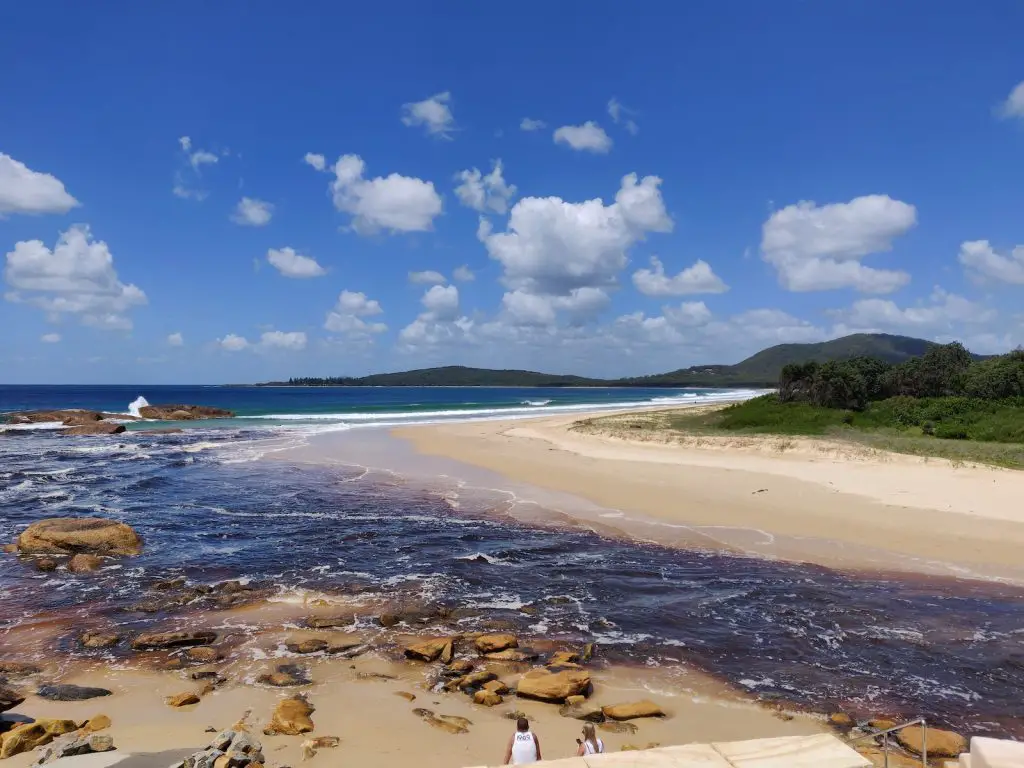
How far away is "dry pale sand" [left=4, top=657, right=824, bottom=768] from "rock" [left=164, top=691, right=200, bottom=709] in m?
0.11

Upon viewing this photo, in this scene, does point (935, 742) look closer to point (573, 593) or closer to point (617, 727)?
point (617, 727)

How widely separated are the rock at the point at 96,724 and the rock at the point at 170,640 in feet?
7.80

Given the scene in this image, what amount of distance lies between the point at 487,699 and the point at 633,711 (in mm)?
1975

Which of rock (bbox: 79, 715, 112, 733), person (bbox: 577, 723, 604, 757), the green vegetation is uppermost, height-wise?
the green vegetation

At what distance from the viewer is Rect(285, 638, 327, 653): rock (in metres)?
10.1

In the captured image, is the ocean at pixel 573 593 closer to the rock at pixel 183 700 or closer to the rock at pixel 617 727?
the rock at pixel 617 727

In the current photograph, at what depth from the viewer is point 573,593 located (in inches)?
510

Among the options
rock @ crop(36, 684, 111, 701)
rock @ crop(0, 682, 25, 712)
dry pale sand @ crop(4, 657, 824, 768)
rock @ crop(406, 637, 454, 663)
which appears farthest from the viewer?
rock @ crop(406, 637, 454, 663)

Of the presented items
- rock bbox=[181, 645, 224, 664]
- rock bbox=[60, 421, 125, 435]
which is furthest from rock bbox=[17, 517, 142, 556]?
rock bbox=[60, 421, 125, 435]

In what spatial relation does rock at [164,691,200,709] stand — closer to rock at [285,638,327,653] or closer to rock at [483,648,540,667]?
rock at [285,638,327,653]

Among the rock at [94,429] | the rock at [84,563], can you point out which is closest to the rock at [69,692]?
the rock at [84,563]

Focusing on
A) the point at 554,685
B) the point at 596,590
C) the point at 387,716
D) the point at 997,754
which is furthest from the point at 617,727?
the point at 596,590

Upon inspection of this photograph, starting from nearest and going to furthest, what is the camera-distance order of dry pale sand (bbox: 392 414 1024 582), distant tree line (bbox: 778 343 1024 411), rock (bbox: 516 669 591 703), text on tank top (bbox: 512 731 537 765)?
text on tank top (bbox: 512 731 537 765), rock (bbox: 516 669 591 703), dry pale sand (bbox: 392 414 1024 582), distant tree line (bbox: 778 343 1024 411)

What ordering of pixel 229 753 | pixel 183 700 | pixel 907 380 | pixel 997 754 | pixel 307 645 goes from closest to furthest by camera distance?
pixel 997 754
pixel 229 753
pixel 183 700
pixel 307 645
pixel 907 380
